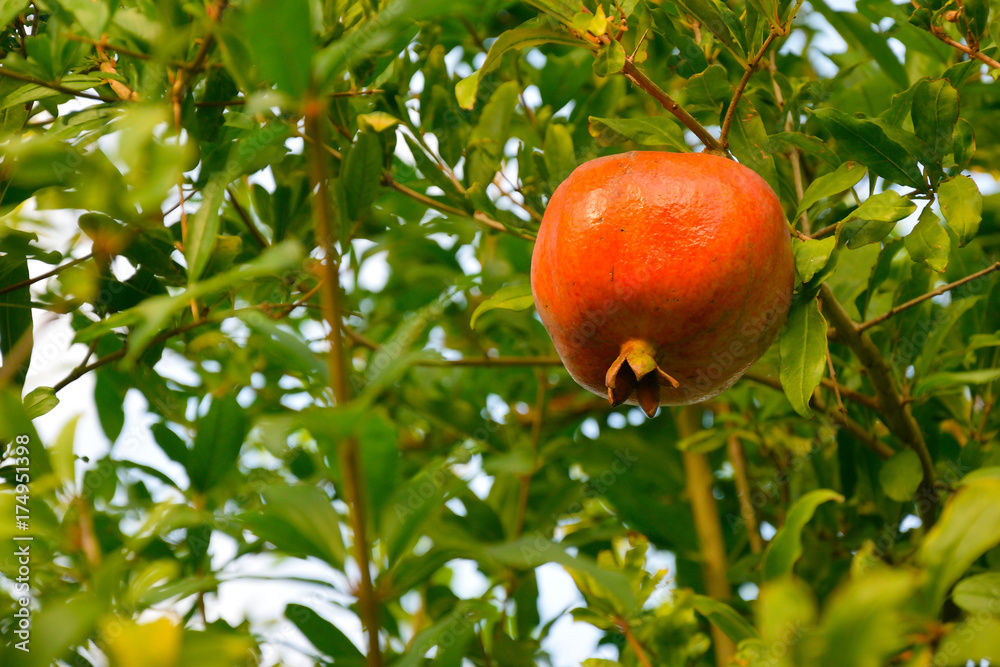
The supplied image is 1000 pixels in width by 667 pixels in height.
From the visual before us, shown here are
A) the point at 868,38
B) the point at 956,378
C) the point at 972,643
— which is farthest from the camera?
the point at 868,38

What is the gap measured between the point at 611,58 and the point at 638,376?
1.08ft

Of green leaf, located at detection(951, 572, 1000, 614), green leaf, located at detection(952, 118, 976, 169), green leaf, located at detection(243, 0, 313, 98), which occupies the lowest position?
green leaf, located at detection(951, 572, 1000, 614)

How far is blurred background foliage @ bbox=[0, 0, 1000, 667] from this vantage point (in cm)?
60

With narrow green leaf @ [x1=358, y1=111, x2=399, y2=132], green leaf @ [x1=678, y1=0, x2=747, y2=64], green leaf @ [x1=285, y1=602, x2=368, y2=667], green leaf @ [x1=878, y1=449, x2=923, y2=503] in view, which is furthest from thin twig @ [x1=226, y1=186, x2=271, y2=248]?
green leaf @ [x1=878, y1=449, x2=923, y2=503]

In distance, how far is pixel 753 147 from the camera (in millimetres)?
1016

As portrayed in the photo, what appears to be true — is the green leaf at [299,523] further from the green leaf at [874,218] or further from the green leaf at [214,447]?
the green leaf at [874,218]

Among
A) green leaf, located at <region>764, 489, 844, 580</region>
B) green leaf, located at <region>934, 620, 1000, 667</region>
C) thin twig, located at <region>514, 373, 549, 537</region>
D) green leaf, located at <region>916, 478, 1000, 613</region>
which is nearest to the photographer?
green leaf, located at <region>934, 620, 1000, 667</region>

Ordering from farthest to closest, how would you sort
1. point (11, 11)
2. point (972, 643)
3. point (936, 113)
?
point (936, 113)
point (11, 11)
point (972, 643)

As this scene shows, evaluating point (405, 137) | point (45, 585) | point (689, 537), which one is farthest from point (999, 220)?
point (45, 585)

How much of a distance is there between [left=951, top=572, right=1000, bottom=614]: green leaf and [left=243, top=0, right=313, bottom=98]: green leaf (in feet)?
2.28

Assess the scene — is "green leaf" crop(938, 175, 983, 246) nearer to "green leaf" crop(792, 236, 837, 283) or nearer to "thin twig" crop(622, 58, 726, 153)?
"green leaf" crop(792, 236, 837, 283)

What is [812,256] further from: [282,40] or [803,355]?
[282,40]

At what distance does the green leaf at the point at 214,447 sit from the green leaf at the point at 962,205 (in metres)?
0.84

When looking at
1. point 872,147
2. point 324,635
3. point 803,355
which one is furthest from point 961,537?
point 324,635
